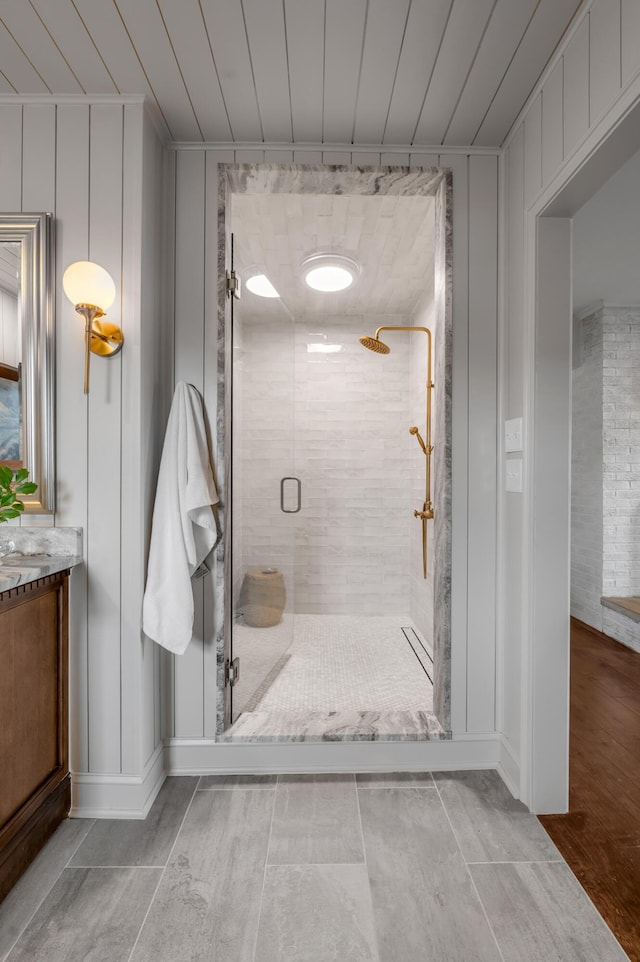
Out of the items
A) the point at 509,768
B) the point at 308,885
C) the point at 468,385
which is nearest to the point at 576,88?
the point at 468,385

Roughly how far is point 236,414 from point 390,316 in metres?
2.46

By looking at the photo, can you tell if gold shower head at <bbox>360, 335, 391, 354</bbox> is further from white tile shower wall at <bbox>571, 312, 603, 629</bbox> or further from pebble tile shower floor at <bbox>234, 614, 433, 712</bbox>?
pebble tile shower floor at <bbox>234, 614, 433, 712</bbox>

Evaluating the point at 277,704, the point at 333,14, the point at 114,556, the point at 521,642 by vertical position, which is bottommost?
the point at 277,704

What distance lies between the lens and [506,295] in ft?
6.91

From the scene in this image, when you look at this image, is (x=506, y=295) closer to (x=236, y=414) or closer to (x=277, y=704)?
(x=236, y=414)

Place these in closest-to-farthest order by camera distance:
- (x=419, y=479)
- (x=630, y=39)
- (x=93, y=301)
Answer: (x=630, y=39) → (x=93, y=301) → (x=419, y=479)

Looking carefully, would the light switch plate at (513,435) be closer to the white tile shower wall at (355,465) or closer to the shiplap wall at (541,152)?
the shiplap wall at (541,152)

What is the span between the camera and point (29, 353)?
1835mm

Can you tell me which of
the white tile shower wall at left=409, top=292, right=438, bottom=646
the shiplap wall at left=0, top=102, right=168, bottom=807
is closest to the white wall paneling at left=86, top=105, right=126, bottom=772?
the shiplap wall at left=0, top=102, right=168, bottom=807

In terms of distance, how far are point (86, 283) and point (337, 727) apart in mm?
1882

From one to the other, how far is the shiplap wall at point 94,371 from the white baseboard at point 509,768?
1.35m

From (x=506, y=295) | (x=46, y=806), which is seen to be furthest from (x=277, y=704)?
(x=506, y=295)

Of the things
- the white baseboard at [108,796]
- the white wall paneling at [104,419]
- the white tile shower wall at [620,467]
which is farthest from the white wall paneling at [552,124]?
the white tile shower wall at [620,467]

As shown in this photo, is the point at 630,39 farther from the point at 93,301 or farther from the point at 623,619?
the point at 623,619
